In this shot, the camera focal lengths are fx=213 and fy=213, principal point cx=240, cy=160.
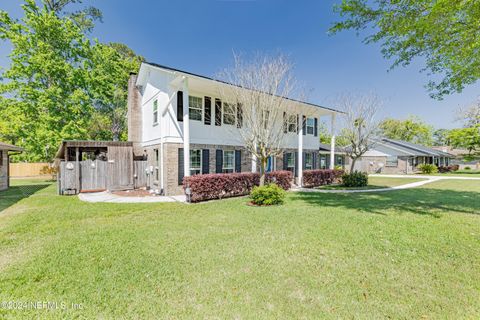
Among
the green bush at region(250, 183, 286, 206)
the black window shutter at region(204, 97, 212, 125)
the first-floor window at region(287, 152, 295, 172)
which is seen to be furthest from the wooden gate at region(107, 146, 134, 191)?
the first-floor window at region(287, 152, 295, 172)

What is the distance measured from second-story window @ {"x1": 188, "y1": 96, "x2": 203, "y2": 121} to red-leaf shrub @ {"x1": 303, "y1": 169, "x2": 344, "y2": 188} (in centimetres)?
791

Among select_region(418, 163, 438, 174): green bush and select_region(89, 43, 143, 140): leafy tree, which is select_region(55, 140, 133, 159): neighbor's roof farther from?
select_region(418, 163, 438, 174): green bush

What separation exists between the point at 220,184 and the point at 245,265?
6.35 m

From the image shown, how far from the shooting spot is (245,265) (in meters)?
3.72

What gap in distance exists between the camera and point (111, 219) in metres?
6.71

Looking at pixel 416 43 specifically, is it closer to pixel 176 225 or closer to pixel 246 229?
pixel 246 229

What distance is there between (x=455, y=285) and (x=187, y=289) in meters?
3.90

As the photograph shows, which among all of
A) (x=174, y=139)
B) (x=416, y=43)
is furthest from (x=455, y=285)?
(x=174, y=139)

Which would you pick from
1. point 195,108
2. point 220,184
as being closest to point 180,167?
point 220,184

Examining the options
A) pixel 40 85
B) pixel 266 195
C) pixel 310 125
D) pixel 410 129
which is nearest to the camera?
pixel 266 195

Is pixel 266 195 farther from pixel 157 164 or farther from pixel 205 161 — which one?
pixel 157 164

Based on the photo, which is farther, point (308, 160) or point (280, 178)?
point (308, 160)

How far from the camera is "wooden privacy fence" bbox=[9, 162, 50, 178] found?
2334 cm

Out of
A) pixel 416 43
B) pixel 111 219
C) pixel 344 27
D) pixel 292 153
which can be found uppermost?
pixel 344 27
